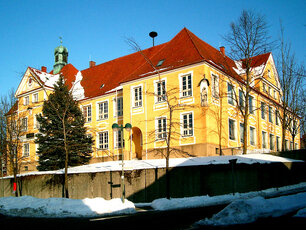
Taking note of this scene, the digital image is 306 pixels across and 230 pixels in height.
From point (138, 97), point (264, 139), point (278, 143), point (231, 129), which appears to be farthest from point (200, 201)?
point (278, 143)

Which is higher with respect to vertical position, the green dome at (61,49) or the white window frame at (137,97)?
the green dome at (61,49)

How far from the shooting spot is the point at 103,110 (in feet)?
125

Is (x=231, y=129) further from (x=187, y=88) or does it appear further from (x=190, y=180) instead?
(x=190, y=180)

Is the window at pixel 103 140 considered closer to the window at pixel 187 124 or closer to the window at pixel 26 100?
the window at pixel 187 124

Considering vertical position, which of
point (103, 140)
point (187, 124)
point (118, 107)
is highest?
point (118, 107)

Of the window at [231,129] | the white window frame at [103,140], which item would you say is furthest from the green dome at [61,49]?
the window at [231,129]

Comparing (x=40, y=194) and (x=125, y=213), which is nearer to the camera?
(x=125, y=213)

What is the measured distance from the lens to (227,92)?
3225 cm

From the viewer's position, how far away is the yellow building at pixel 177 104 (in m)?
28.7

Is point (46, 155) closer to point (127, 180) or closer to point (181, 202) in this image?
point (127, 180)

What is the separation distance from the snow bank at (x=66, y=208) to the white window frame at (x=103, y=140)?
17139 millimetres

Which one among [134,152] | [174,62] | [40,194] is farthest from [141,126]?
[40,194]

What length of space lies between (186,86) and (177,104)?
299 inches

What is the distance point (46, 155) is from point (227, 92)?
56.0ft
